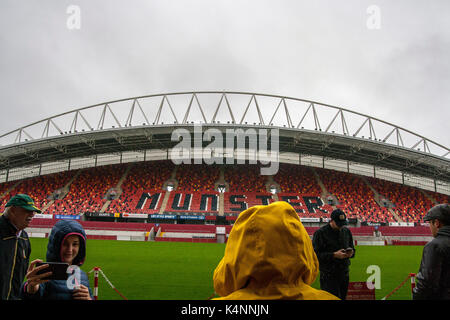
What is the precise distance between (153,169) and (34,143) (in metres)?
16.2

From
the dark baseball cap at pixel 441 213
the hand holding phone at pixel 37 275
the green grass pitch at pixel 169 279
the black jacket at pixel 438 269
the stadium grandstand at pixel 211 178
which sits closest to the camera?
the hand holding phone at pixel 37 275

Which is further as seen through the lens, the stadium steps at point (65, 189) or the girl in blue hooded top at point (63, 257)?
the stadium steps at point (65, 189)

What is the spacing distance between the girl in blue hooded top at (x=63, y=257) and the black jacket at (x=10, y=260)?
1.16 meters

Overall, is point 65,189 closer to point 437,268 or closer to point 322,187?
point 322,187

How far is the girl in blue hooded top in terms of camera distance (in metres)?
2.17

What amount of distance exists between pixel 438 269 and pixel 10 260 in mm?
4710

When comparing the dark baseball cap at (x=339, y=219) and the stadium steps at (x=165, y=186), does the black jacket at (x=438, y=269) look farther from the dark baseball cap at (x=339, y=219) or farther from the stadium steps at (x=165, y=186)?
the stadium steps at (x=165, y=186)

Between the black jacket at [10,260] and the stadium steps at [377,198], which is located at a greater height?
the stadium steps at [377,198]

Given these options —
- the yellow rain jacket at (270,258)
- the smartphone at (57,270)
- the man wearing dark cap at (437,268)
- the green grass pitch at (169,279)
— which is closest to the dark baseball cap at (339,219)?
the man wearing dark cap at (437,268)

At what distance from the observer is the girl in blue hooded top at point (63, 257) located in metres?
2.17

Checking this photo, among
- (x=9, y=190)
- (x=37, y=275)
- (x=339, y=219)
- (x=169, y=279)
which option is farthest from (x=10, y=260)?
(x=9, y=190)

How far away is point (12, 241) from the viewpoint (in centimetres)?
335

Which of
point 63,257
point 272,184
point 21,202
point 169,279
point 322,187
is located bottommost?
point 169,279
